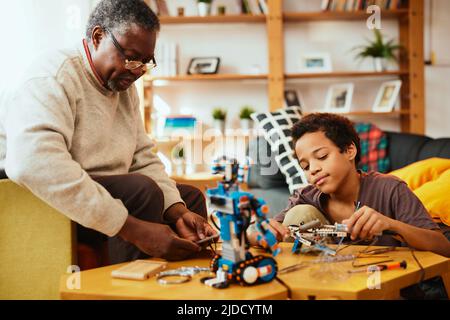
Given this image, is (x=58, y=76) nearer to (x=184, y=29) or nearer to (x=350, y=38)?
(x=184, y=29)

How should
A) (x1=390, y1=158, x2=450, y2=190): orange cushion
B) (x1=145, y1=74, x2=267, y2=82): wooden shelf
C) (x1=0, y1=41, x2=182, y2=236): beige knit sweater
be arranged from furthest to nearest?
1. (x1=145, y1=74, x2=267, y2=82): wooden shelf
2. (x1=390, y1=158, x2=450, y2=190): orange cushion
3. (x1=0, y1=41, x2=182, y2=236): beige knit sweater

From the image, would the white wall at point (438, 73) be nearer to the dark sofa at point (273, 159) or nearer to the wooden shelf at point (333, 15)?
the wooden shelf at point (333, 15)

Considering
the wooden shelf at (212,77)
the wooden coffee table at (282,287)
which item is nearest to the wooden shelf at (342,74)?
the wooden shelf at (212,77)

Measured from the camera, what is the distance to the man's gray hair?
1.43 m

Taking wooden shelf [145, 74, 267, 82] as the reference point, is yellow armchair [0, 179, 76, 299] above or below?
below

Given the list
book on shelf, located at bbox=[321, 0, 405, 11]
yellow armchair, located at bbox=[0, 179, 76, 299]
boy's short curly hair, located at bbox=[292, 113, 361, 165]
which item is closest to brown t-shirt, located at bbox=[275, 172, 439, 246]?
boy's short curly hair, located at bbox=[292, 113, 361, 165]

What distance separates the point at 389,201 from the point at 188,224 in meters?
0.57

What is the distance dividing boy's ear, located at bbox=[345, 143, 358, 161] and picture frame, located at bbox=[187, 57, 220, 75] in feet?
8.83

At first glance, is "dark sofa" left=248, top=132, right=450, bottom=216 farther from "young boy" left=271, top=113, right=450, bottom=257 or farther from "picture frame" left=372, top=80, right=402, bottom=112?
"young boy" left=271, top=113, right=450, bottom=257

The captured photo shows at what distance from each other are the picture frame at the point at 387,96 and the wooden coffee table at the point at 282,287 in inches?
128

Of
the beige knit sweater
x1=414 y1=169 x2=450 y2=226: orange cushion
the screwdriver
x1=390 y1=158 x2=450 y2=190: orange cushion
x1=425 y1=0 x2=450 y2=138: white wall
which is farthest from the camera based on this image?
x1=425 y1=0 x2=450 y2=138: white wall

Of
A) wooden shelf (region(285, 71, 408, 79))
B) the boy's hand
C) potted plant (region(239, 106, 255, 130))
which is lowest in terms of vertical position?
the boy's hand

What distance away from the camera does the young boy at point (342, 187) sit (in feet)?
4.69

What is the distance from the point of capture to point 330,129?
1619 mm
